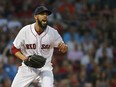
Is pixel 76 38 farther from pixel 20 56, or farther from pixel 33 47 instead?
pixel 20 56

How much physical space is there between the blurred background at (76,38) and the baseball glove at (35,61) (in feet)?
12.4

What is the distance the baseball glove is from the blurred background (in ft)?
12.4

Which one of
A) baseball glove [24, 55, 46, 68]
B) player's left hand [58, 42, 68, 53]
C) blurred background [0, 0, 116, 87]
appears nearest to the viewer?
baseball glove [24, 55, 46, 68]

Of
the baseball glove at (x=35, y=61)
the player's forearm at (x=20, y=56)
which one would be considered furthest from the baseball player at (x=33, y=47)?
the baseball glove at (x=35, y=61)

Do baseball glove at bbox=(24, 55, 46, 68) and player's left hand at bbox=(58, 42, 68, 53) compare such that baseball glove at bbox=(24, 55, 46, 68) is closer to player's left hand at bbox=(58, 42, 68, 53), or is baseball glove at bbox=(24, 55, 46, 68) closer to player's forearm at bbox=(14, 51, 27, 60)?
player's forearm at bbox=(14, 51, 27, 60)

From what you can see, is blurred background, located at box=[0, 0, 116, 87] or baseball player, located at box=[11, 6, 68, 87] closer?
baseball player, located at box=[11, 6, 68, 87]

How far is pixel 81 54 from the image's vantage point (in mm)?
15266

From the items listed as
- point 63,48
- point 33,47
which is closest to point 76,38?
point 33,47

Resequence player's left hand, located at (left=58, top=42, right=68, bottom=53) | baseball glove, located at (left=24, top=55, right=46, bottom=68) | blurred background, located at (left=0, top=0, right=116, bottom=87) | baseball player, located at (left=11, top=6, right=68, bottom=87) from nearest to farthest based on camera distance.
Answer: baseball glove, located at (left=24, top=55, right=46, bottom=68)
player's left hand, located at (left=58, top=42, right=68, bottom=53)
baseball player, located at (left=11, top=6, right=68, bottom=87)
blurred background, located at (left=0, top=0, right=116, bottom=87)

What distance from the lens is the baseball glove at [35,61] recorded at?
915 centimetres

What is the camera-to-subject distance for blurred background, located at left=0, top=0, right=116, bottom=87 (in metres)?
14.1

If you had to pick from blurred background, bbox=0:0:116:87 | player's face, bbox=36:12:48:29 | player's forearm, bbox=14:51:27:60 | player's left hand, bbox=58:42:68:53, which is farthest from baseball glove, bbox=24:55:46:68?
blurred background, bbox=0:0:116:87

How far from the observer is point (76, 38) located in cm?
1598

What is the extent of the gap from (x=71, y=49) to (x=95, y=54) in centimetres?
77
